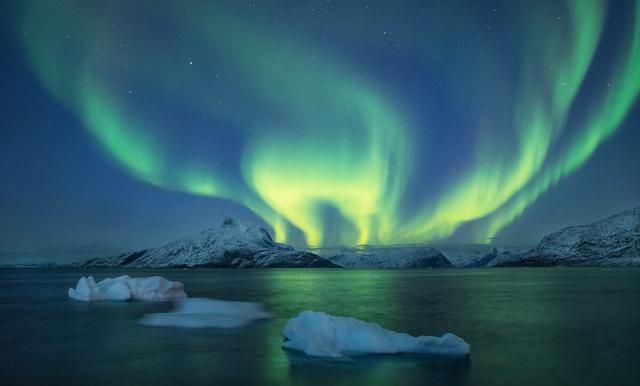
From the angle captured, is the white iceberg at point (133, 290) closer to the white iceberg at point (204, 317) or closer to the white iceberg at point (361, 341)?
the white iceberg at point (204, 317)

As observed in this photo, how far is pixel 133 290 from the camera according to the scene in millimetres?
60906

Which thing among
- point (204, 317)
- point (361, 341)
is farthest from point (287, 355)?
point (204, 317)

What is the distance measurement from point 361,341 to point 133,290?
146ft

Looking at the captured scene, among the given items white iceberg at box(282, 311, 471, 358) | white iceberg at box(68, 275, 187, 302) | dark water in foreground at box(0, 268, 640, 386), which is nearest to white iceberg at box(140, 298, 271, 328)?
dark water in foreground at box(0, 268, 640, 386)

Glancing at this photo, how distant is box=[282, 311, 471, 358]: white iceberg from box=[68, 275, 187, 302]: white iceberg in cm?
3972

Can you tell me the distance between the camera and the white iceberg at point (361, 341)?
2341 cm

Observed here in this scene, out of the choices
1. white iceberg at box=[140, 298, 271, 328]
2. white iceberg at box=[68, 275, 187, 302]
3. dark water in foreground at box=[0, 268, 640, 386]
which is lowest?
dark water in foreground at box=[0, 268, 640, 386]

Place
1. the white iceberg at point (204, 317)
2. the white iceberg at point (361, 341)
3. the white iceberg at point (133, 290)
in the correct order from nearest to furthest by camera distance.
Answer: the white iceberg at point (361, 341) < the white iceberg at point (204, 317) < the white iceberg at point (133, 290)

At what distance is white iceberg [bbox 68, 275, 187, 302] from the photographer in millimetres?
60125

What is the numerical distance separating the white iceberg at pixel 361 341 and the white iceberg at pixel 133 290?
39.7 metres

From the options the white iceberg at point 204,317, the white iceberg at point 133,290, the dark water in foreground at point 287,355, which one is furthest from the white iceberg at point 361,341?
the white iceberg at point 133,290

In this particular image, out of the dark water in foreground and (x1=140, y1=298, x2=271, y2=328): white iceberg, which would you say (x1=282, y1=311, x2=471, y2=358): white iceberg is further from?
(x1=140, y1=298, x2=271, y2=328): white iceberg

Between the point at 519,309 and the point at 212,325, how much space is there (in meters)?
32.4

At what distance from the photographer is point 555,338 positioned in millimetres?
32062
